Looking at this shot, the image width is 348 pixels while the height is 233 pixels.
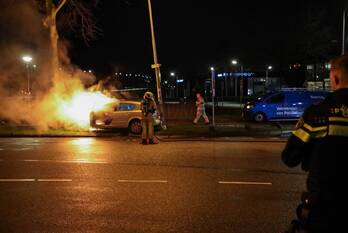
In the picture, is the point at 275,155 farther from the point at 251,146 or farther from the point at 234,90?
the point at 234,90

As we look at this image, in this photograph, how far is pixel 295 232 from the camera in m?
2.68

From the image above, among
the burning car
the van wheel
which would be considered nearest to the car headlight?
the van wheel

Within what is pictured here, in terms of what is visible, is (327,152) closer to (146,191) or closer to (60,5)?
(146,191)

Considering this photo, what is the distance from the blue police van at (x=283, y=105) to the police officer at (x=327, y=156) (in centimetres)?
2159

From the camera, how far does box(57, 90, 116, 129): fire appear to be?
21.6 metres

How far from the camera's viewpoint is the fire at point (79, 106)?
2159 cm

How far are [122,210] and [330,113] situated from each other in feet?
15.5

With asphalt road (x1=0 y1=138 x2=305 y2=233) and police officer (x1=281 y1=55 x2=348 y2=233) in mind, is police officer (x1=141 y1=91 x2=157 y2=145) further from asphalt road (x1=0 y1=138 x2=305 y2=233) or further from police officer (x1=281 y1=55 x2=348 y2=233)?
police officer (x1=281 y1=55 x2=348 y2=233)

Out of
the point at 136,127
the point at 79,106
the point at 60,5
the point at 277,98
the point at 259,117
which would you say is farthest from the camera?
the point at 259,117

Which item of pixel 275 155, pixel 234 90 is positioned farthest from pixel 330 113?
pixel 234 90

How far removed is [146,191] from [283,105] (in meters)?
17.2

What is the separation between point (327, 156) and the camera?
262 centimetres

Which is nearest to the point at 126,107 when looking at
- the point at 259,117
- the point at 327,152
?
the point at 259,117

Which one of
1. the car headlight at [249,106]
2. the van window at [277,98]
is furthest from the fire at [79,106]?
the van window at [277,98]
